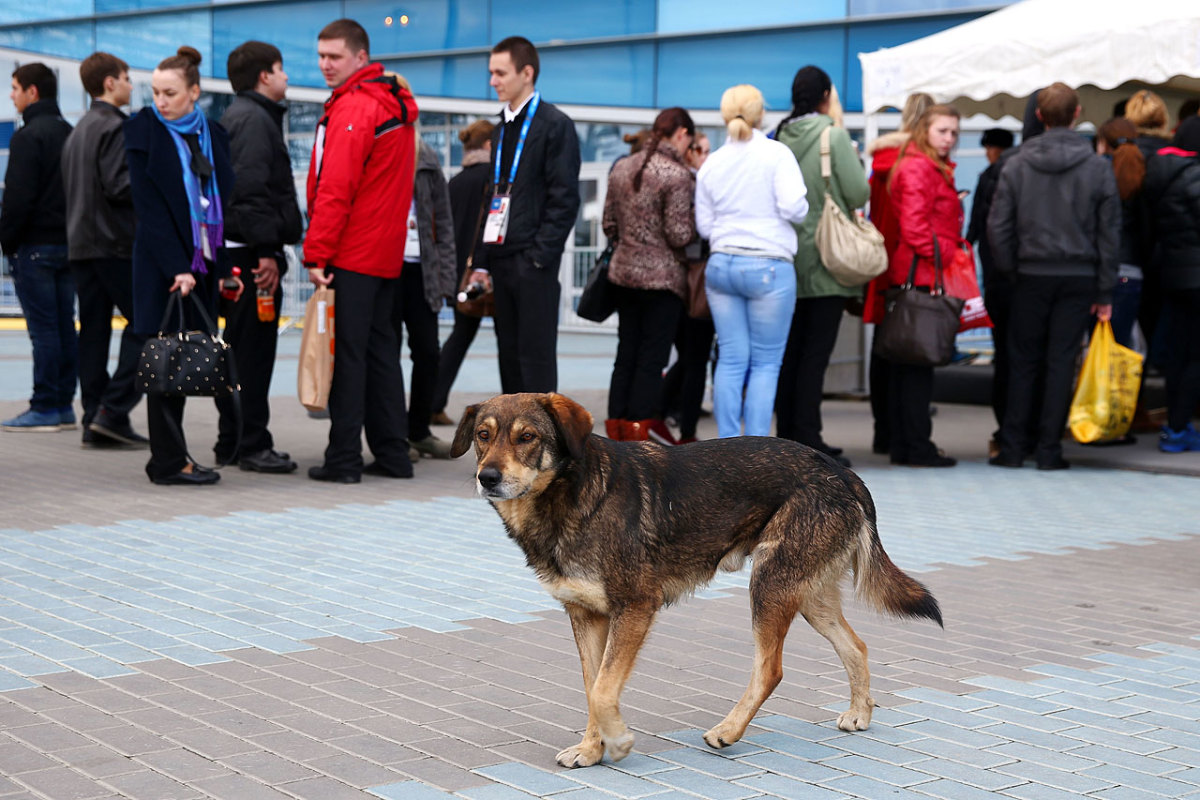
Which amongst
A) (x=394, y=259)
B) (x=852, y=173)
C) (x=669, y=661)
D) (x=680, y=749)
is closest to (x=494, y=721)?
(x=680, y=749)

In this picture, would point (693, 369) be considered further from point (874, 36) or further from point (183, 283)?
point (874, 36)

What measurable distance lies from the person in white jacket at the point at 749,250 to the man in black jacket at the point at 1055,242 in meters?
1.71

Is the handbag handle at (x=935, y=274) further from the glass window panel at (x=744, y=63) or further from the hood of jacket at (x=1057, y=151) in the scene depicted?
the glass window panel at (x=744, y=63)

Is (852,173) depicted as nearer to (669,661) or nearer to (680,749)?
(669,661)

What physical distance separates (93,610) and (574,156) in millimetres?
4196

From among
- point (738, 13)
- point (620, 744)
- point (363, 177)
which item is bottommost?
point (620, 744)

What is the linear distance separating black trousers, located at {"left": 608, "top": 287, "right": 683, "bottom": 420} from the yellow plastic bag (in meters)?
2.88

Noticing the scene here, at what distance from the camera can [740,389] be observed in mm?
9039

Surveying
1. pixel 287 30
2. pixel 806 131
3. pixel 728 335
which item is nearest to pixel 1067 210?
pixel 806 131

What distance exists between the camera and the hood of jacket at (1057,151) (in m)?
9.41

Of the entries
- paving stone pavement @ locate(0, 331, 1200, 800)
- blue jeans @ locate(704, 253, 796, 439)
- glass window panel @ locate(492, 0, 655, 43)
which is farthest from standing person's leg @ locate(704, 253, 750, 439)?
glass window panel @ locate(492, 0, 655, 43)

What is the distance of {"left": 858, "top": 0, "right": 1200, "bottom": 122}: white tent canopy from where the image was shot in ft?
33.2

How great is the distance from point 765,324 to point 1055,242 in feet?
6.92

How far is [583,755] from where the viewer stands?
12.4 feet
